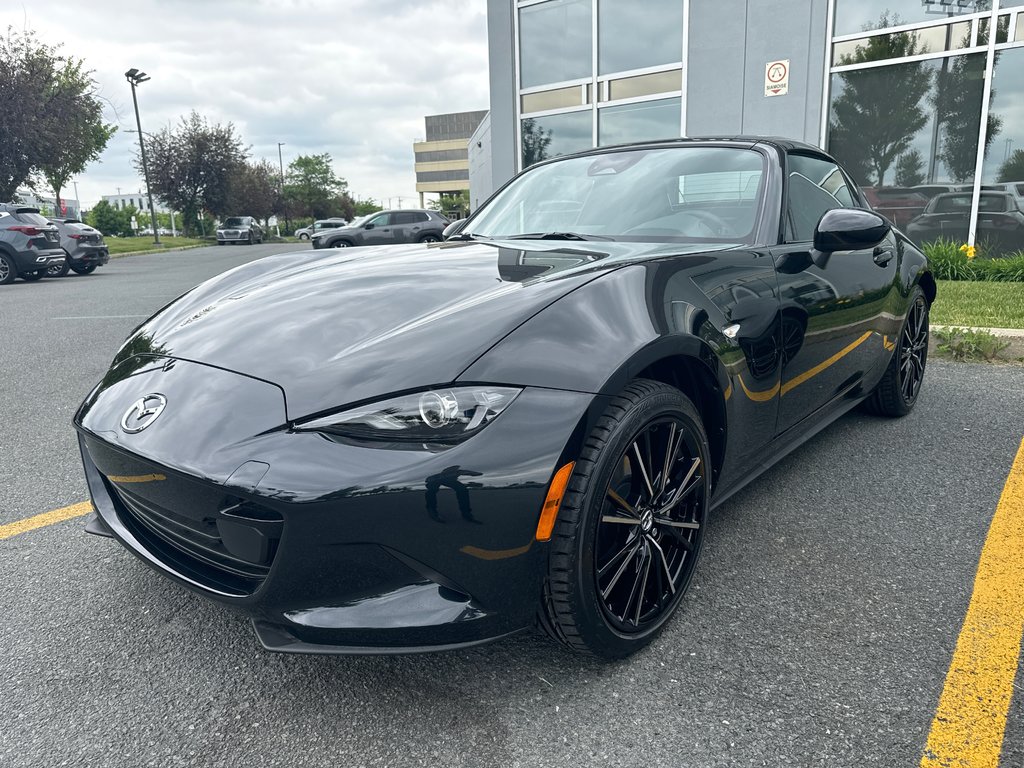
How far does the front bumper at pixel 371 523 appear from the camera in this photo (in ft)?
4.65

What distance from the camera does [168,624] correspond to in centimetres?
194

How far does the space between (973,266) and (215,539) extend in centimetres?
986

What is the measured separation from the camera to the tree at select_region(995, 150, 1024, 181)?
9.55 metres

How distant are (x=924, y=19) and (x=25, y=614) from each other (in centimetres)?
1191

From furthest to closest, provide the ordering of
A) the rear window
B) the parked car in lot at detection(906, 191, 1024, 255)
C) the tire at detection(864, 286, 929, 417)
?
the rear window, the parked car in lot at detection(906, 191, 1024, 255), the tire at detection(864, 286, 929, 417)

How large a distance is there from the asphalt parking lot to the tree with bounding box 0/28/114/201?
2692 centimetres

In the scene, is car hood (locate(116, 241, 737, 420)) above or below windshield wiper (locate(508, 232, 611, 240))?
below

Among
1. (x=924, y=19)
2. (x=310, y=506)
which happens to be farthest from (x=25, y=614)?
(x=924, y=19)

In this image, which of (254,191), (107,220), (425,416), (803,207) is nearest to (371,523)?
(425,416)

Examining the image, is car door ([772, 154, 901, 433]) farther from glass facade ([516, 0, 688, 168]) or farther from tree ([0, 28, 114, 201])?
tree ([0, 28, 114, 201])

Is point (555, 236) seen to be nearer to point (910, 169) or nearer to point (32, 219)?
point (910, 169)

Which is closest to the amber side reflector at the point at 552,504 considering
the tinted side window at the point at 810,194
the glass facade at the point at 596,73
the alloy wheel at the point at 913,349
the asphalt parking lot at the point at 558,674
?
the asphalt parking lot at the point at 558,674

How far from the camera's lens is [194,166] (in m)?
43.9

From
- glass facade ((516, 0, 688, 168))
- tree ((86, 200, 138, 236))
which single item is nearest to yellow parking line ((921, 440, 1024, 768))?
glass facade ((516, 0, 688, 168))
